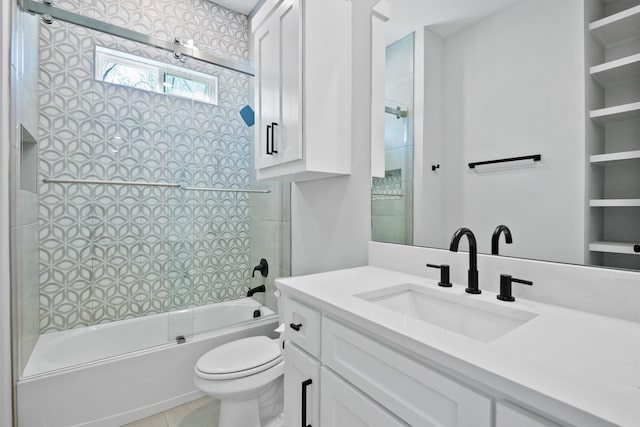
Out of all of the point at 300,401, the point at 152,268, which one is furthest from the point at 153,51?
the point at 300,401

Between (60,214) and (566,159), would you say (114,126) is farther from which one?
(566,159)

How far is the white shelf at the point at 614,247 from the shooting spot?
28.8 inches

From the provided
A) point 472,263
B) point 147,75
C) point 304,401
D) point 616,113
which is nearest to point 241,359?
point 304,401

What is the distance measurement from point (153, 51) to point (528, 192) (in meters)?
2.63

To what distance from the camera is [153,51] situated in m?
2.28

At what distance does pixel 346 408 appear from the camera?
2.54ft

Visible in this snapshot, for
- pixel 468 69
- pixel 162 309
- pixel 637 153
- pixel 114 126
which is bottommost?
pixel 162 309

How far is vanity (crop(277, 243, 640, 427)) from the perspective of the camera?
0.44 m

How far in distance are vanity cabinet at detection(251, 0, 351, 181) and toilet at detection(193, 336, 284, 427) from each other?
995 mm

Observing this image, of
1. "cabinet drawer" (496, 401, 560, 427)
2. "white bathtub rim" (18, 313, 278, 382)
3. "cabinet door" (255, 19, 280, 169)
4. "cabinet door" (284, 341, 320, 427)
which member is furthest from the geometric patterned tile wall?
"cabinet drawer" (496, 401, 560, 427)

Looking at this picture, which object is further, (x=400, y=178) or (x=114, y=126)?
(x=114, y=126)

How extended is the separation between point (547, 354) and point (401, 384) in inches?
10.9

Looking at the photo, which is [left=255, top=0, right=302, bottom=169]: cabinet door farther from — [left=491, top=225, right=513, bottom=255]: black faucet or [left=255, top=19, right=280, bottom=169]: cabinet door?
[left=491, top=225, right=513, bottom=255]: black faucet

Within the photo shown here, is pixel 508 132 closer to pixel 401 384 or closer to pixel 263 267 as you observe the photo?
pixel 401 384
